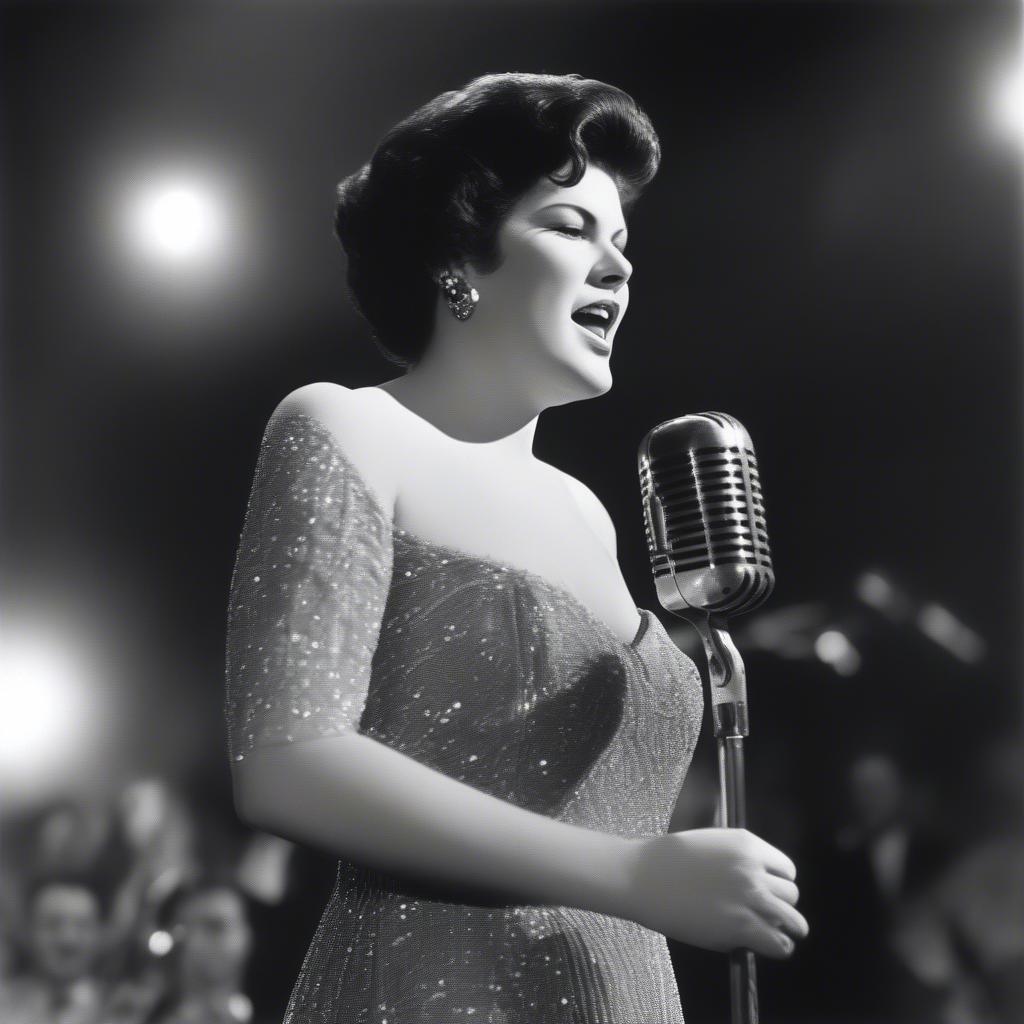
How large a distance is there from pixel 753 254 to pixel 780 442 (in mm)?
380

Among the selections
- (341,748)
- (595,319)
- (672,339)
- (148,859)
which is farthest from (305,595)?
(148,859)

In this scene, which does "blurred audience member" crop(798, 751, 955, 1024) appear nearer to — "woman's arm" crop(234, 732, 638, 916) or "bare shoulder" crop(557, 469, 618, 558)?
"bare shoulder" crop(557, 469, 618, 558)

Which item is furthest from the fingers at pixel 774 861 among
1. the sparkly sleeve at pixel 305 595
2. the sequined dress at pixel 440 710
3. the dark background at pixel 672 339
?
the dark background at pixel 672 339

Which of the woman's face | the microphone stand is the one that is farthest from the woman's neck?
the microphone stand

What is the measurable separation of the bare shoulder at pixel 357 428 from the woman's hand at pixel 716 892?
1.13 ft

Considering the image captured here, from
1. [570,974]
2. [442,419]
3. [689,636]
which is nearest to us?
[570,974]

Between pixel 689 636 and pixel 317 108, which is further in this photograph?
pixel 689 636

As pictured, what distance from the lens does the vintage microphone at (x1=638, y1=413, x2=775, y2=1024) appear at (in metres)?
0.97

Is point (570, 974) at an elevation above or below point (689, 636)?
above

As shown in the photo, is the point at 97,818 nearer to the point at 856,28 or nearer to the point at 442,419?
the point at 442,419

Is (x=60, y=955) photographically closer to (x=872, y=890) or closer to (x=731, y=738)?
(x=872, y=890)

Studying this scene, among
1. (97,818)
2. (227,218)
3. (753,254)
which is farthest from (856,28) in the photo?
(97,818)

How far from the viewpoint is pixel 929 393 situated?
2541 mm

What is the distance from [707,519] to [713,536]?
0.05 feet
